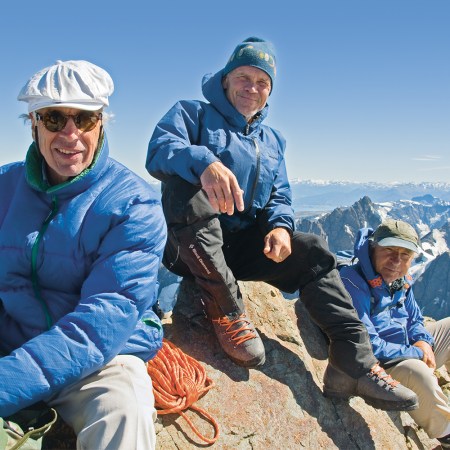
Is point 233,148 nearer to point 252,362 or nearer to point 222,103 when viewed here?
point 222,103

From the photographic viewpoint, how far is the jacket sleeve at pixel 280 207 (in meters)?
6.33

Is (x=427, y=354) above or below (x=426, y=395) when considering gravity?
above

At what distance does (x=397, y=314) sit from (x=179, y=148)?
5105mm

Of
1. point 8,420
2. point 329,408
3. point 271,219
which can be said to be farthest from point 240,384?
point 8,420

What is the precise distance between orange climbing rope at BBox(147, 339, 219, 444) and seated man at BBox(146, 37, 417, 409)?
59cm

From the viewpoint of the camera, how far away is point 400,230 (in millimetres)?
7719

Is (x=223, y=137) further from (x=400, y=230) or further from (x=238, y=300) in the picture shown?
(x=400, y=230)

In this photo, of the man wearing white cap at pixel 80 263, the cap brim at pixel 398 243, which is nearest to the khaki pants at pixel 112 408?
the man wearing white cap at pixel 80 263

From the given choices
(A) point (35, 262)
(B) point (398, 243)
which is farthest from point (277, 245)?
(A) point (35, 262)

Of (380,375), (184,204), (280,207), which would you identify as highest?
(184,204)

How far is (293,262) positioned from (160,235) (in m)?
2.83

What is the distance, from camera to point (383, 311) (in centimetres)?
752

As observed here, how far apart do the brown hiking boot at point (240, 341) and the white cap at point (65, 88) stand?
347 cm

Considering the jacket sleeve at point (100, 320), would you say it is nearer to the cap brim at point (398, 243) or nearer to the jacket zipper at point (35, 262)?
the jacket zipper at point (35, 262)
